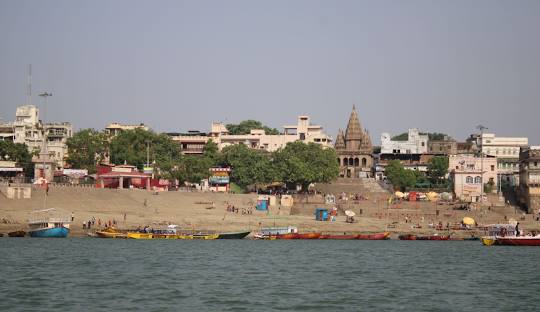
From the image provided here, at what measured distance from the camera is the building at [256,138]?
149 m

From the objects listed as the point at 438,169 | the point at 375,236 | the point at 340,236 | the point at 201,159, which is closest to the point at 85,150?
the point at 201,159

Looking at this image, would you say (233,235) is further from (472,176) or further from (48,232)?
(472,176)

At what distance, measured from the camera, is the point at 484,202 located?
109 meters

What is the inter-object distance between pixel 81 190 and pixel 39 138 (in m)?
42.2

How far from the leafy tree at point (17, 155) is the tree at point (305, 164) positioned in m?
28.0

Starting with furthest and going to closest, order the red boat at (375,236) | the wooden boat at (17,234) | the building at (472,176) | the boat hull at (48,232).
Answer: the building at (472,176)
the red boat at (375,236)
the wooden boat at (17,234)
the boat hull at (48,232)

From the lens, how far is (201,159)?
12481cm

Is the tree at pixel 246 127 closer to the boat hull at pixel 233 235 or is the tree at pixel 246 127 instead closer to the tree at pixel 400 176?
the tree at pixel 400 176

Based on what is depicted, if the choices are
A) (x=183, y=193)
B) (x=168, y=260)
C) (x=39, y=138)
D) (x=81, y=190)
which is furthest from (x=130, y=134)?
(x=168, y=260)

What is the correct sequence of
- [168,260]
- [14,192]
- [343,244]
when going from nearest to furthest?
[168,260] < [343,244] < [14,192]

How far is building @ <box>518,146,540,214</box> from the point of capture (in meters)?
109

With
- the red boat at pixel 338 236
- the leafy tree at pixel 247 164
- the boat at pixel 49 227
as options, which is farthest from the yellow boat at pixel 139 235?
the leafy tree at pixel 247 164

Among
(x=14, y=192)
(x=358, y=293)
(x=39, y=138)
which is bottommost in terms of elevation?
(x=358, y=293)

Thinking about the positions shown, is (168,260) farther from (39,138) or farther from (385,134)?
(385,134)
